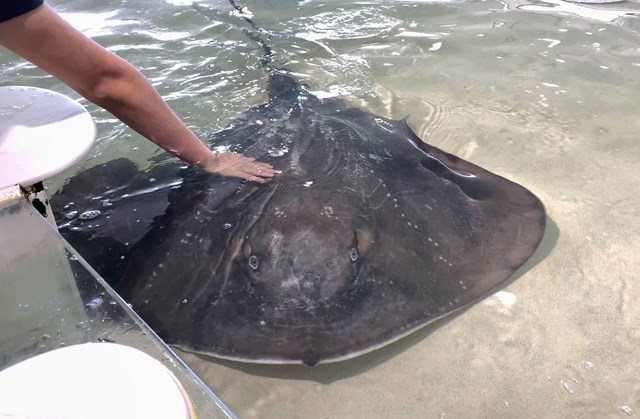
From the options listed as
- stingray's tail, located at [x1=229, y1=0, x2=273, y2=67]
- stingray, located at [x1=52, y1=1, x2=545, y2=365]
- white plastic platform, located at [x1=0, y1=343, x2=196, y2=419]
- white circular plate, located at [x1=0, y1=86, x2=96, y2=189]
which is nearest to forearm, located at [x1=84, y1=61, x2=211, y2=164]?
white circular plate, located at [x1=0, y1=86, x2=96, y2=189]

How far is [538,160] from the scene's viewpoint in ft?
13.4

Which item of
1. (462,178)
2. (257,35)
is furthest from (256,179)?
(257,35)

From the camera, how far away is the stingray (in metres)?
2.25

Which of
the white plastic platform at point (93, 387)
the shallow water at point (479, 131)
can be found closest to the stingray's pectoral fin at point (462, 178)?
the shallow water at point (479, 131)

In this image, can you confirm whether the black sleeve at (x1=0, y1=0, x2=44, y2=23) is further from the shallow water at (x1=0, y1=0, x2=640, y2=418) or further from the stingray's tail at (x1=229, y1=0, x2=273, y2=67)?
the stingray's tail at (x1=229, y1=0, x2=273, y2=67)

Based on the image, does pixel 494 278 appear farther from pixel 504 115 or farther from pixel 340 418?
pixel 504 115

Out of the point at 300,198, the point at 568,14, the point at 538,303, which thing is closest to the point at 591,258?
the point at 538,303

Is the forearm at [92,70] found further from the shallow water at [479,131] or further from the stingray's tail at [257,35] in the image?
the stingray's tail at [257,35]

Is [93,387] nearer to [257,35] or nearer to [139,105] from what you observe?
[139,105]

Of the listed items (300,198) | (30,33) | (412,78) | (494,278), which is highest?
(30,33)

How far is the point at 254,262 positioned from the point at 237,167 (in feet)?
3.18

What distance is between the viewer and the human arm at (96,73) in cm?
233

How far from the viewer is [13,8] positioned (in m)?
2.20

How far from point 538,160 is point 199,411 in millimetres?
3307
